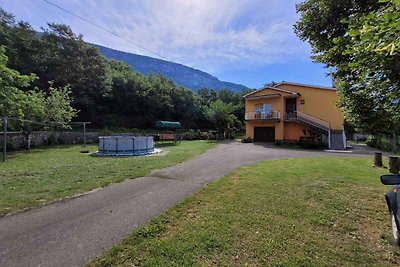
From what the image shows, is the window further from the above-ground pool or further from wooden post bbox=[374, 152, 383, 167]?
the above-ground pool

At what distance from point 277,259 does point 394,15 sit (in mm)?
3011

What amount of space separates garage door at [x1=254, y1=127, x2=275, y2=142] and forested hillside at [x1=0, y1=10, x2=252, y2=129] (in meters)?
4.22

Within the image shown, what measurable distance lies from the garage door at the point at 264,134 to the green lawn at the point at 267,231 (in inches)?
780

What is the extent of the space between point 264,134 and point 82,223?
24549 millimetres

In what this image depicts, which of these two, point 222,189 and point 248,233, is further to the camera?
point 222,189

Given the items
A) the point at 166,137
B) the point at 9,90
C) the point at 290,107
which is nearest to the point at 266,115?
the point at 290,107

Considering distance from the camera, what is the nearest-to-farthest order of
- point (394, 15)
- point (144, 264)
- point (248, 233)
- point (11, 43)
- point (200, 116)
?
point (394, 15) < point (144, 264) < point (248, 233) < point (11, 43) < point (200, 116)

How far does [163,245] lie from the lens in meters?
3.36

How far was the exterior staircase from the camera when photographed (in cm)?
2042

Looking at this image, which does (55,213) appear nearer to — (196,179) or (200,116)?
(196,179)

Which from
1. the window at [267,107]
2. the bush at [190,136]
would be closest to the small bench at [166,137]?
the bush at [190,136]

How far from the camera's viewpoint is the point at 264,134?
86.8 ft

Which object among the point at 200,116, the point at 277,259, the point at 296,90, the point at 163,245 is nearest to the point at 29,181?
the point at 163,245

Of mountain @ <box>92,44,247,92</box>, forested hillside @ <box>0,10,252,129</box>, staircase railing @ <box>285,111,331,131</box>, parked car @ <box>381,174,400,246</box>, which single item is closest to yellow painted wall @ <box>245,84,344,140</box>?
staircase railing @ <box>285,111,331,131</box>
